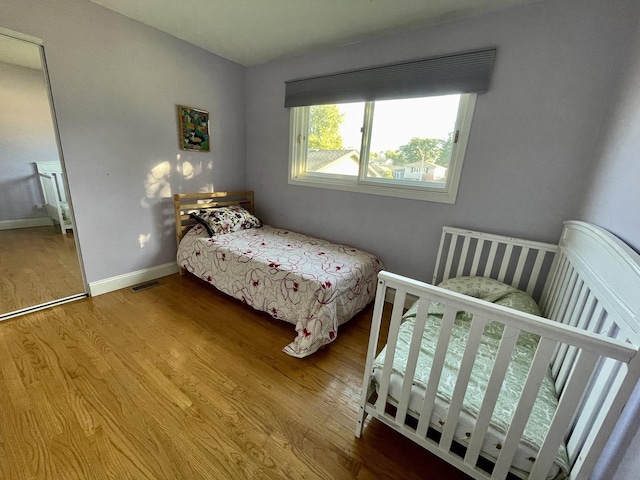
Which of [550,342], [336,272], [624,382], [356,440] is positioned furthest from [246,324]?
[624,382]

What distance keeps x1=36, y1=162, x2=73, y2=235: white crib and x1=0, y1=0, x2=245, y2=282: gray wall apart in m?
0.12

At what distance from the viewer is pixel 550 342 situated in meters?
0.76

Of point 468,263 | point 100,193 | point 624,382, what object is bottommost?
point 468,263

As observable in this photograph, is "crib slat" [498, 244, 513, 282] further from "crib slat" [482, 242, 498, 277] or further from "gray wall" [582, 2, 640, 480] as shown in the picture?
"gray wall" [582, 2, 640, 480]

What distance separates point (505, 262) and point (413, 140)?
1204 millimetres

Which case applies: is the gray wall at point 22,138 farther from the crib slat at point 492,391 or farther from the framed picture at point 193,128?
the crib slat at point 492,391

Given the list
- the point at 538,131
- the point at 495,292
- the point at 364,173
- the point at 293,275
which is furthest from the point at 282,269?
the point at 538,131

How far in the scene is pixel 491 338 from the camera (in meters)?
1.39

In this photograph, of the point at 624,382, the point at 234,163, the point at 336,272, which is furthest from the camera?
the point at 234,163

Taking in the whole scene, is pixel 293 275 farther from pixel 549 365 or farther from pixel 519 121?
Answer: pixel 519 121

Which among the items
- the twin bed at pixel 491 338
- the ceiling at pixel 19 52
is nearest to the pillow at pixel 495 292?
the twin bed at pixel 491 338

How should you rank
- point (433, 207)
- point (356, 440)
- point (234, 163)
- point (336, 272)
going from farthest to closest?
point (234, 163), point (433, 207), point (336, 272), point (356, 440)

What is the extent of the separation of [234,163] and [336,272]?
2.07m

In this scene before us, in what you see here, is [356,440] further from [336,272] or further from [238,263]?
[238,263]
